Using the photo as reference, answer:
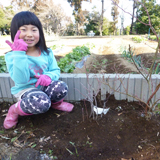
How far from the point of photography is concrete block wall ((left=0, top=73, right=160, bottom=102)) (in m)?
1.71

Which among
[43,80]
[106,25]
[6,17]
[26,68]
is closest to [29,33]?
[26,68]

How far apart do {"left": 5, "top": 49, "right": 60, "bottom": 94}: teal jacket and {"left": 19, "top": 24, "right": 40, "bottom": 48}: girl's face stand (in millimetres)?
169

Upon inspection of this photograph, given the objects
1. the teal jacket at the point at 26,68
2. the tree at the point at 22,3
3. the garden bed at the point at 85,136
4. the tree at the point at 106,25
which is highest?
the tree at the point at 22,3

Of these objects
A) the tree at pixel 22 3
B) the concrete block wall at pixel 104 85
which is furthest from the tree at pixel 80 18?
the concrete block wall at pixel 104 85

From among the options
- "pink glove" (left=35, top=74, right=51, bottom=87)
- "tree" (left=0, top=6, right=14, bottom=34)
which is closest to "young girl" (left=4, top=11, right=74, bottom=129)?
"pink glove" (left=35, top=74, right=51, bottom=87)

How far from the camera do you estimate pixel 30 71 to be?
151 cm

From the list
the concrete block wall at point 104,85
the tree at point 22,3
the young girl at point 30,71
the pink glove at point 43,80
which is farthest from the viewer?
the tree at point 22,3

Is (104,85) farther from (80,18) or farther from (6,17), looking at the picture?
(80,18)

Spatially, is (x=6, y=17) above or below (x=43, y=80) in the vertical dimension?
above

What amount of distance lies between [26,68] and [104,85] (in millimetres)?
946

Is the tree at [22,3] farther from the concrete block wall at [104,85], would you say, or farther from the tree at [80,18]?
the concrete block wall at [104,85]

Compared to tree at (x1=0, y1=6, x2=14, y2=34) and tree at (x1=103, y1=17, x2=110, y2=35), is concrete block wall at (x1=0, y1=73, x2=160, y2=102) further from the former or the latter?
tree at (x1=103, y1=17, x2=110, y2=35)

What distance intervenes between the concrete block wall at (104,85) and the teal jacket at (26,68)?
10.2 inches

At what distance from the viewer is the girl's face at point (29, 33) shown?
1360 millimetres
